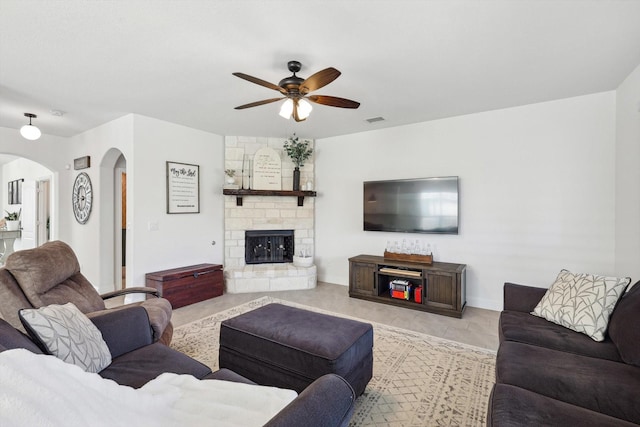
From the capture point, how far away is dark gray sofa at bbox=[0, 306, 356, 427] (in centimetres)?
98

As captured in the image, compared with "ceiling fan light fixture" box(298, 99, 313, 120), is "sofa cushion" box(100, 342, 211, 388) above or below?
below

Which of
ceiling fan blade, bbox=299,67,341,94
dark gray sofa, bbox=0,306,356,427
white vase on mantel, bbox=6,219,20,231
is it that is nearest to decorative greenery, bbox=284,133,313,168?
ceiling fan blade, bbox=299,67,341,94

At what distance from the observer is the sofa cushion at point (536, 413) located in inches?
46.7

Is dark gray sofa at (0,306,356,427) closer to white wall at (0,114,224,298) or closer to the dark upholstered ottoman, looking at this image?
the dark upholstered ottoman

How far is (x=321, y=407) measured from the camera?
3.31ft

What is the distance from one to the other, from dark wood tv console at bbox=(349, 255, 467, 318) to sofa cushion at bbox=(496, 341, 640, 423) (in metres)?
1.86

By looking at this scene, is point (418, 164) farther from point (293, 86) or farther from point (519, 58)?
point (293, 86)

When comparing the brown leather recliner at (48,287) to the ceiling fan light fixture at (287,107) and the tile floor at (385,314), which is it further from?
the ceiling fan light fixture at (287,107)

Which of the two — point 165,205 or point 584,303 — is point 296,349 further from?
point 165,205

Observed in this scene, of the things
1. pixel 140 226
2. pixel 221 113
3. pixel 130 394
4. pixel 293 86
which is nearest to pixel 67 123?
pixel 140 226

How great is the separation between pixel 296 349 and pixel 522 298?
1894 mm

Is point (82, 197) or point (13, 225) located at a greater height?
point (82, 197)

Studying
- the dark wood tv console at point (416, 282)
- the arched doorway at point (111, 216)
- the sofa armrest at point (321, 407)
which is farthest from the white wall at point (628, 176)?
the arched doorway at point (111, 216)

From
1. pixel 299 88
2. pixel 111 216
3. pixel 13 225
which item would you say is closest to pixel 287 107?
pixel 299 88
